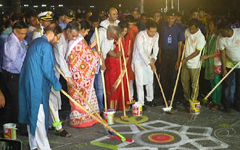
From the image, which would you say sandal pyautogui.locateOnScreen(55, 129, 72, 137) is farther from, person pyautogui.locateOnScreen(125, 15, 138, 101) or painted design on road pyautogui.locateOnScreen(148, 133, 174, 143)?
person pyautogui.locateOnScreen(125, 15, 138, 101)

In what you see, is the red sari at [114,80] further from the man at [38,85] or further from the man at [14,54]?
the man at [38,85]

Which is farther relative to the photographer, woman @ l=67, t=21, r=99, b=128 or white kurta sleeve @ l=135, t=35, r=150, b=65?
white kurta sleeve @ l=135, t=35, r=150, b=65

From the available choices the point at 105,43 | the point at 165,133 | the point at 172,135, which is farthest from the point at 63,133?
the point at 105,43

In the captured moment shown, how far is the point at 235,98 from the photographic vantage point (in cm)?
691

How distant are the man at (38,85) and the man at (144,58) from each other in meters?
2.47

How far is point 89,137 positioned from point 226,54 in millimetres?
3426

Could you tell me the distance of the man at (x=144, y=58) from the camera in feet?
21.9

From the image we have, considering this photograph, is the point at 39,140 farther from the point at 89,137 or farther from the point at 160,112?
the point at 160,112

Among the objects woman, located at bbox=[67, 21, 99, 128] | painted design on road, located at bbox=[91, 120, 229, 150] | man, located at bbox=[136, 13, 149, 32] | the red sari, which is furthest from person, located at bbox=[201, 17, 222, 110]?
woman, located at bbox=[67, 21, 99, 128]

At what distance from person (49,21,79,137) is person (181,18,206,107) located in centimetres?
258

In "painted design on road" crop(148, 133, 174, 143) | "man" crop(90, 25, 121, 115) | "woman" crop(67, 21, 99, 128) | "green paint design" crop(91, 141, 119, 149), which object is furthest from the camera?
"man" crop(90, 25, 121, 115)

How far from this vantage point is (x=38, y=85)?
4496mm

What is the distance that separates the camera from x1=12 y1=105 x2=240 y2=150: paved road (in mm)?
4965

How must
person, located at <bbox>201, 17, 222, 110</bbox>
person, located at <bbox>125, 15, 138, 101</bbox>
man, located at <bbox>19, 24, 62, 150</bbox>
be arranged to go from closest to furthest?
man, located at <bbox>19, 24, 62, 150</bbox>, person, located at <bbox>201, 17, 222, 110</bbox>, person, located at <bbox>125, 15, 138, 101</bbox>
